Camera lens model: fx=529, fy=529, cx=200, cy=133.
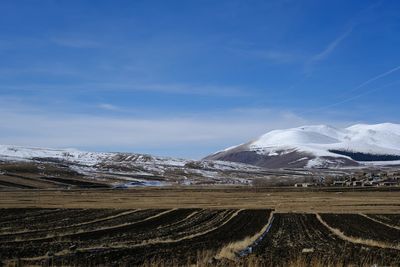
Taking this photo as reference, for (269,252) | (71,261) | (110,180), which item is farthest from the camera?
(110,180)

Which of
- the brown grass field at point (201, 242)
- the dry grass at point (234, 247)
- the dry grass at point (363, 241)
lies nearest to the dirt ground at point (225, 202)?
the brown grass field at point (201, 242)

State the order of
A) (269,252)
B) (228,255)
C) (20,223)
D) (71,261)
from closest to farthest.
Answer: (71,261) → (228,255) → (269,252) → (20,223)

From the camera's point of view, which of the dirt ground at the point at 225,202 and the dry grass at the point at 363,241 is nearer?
the dry grass at the point at 363,241

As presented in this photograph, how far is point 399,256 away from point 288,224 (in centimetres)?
1706

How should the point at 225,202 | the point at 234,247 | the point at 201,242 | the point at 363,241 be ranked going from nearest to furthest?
the point at 234,247, the point at 201,242, the point at 363,241, the point at 225,202

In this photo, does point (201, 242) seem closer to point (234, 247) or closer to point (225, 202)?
point (234, 247)

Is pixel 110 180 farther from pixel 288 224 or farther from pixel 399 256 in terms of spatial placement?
pixel 399 256

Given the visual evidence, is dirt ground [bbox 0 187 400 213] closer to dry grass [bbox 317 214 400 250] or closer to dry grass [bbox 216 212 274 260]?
dry grass [bbox 317 214 400 250]

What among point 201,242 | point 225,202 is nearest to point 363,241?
point 201,242

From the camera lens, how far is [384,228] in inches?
1379

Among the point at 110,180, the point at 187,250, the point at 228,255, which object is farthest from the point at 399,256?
the point at 110,180

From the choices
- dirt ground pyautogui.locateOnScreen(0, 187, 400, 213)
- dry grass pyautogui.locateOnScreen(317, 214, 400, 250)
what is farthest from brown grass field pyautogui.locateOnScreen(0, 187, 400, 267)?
dirt ground pyautogui.locateOnScreen(0, 187, 400, 213)

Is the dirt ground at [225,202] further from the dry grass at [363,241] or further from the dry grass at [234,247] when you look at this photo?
the dry grass at [234,247]

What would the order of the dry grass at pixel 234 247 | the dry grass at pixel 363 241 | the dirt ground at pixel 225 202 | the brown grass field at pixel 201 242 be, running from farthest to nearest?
1. the dirt ground at pixel 225 202
2. the dry grass at pixel 363 241
3. the dry grass at pixel 234 247
4. the brown grass field at pixel 201 242
